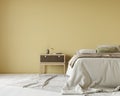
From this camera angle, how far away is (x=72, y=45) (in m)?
5.74

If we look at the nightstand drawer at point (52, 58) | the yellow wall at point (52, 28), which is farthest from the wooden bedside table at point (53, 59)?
the yellow wall at point (52, 28)

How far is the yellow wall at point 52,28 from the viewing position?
18.6 ft

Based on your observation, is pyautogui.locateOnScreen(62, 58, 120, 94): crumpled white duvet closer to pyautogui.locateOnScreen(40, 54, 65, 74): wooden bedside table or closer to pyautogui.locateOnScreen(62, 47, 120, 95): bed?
pyautogui.locateOnScreen(62, 47, 120, 95): bed

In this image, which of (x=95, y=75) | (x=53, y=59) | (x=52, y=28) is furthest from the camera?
(x=52, y=28)

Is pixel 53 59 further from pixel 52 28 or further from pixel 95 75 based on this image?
pixel 95 75

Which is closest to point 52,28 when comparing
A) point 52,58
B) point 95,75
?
point 52,58

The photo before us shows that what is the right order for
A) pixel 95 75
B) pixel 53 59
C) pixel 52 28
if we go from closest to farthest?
pixel 95 75 → pixel 53 59 → pixel 52 28

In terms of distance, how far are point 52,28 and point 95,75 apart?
2.68 m

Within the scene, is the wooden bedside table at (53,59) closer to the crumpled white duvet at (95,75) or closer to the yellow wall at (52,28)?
the yellow wall at (52,28)

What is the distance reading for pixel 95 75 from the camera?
11.1 feet

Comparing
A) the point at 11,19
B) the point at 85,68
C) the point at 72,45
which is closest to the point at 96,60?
the point at 85,68

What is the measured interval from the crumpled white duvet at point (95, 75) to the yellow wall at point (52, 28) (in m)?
2.25

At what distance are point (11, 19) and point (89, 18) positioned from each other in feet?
6.77

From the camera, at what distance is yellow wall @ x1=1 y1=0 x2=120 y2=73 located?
18.6 ft
